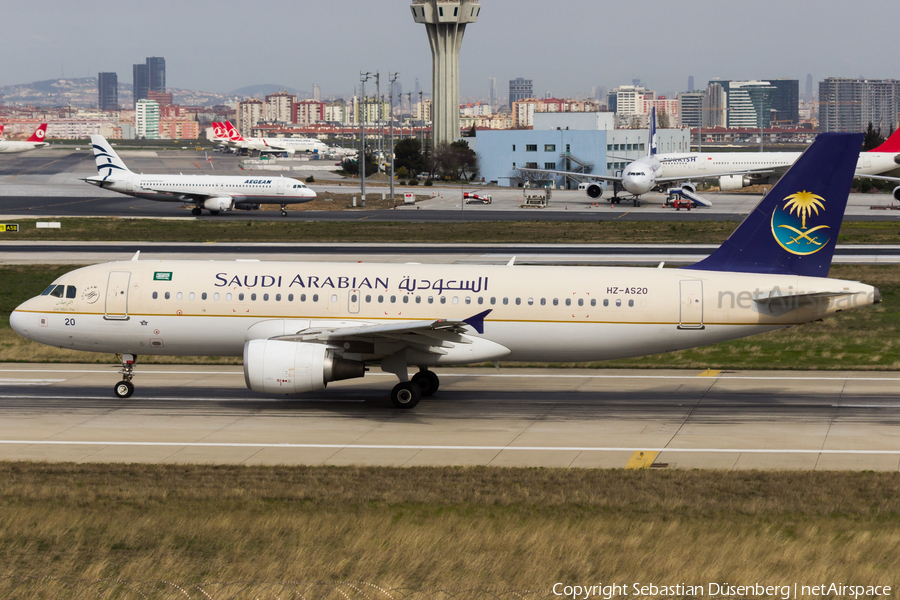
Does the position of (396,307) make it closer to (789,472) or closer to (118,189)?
(789,472)

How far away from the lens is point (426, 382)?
103 feet

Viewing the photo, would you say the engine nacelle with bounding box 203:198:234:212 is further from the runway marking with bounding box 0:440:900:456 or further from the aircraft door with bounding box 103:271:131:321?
the runway marking with bounding box 0:440:900:456

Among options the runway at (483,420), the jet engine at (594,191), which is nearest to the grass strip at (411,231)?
the jet engine at (594,191)

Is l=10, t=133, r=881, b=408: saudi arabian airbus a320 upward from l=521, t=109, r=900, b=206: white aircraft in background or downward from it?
downward

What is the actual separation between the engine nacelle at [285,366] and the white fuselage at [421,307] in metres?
1.64

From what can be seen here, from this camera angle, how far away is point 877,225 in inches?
3423

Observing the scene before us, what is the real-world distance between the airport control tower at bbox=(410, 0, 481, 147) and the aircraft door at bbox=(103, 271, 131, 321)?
152251 millimetres

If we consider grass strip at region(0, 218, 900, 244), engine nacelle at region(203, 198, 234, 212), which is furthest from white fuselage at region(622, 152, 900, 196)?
engine nacelle at region(203, 198, 234, 212)

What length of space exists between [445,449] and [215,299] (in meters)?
9.26

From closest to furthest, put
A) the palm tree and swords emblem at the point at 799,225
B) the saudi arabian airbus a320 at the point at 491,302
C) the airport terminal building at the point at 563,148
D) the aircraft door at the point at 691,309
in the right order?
the saudi arabian airbus a320 at the point at 491,302 → the palm tree and swords emblem at the point at 799,225 → the aircraft door at the point at 691,309 → the airport terminal building at the point at 563,148

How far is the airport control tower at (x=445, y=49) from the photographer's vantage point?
176250 millimetres

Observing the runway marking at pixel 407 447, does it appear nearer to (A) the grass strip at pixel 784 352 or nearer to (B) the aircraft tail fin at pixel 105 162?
(A) the grass strip at pixel 784 352

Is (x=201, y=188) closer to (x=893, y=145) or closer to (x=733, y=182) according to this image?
(x=733, y=182)

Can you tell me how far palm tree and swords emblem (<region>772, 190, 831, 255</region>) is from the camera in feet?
94.3
